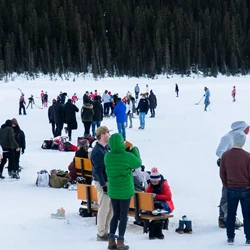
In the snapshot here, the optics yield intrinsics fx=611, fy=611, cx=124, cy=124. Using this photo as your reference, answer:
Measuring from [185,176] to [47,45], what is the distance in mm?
53272

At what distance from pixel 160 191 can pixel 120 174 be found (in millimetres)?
1481

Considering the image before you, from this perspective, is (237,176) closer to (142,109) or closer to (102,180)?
(102,180)

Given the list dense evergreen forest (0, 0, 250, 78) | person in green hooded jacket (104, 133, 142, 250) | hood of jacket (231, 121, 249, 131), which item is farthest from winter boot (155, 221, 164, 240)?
dense evergreen forest (0, 0, 250, 78)

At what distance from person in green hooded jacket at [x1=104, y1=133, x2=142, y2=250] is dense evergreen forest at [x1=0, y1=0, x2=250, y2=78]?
178 ft

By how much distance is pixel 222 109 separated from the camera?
26.2 meters

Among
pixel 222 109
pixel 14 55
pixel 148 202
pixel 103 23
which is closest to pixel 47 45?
pixel 14 55

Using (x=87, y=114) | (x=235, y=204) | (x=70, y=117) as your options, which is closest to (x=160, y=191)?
(x=235, y=204)

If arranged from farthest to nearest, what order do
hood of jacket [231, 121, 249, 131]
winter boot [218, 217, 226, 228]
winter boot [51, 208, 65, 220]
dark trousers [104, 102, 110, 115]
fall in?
1. dark trousers [104, 102, 110, 115]
2. winter boot [51, 208, 65, 220]
3. winter boot [218, 217, 226, 228]
4. hood of jacket [231, 121, 249, 131]

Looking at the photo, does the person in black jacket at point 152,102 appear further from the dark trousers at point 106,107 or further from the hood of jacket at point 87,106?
the hood of jacket at point 87,106

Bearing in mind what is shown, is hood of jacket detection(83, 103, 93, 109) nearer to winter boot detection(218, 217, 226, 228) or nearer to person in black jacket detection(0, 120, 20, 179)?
person in black jacket detection(0, 120, 20, 179)

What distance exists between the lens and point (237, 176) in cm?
585

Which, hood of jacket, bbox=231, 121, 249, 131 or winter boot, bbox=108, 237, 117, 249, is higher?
hood of jacket, bbox=231, 121, 249, 131

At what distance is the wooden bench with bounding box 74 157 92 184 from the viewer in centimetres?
947

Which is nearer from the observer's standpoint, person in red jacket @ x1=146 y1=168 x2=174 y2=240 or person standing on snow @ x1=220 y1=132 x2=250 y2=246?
person standing on snow @ x1=220 y1=132 x2=250 y2=246
